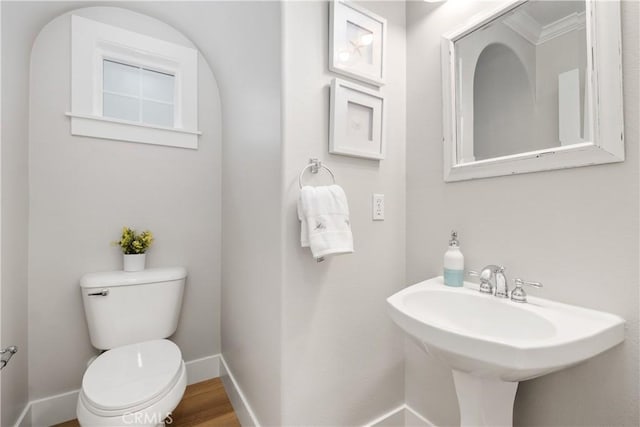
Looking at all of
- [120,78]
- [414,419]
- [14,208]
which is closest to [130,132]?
[120,78]

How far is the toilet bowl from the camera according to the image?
3.17ft

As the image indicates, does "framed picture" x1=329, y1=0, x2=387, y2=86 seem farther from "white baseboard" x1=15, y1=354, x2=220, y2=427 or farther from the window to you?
"white baseboard" x1=15, y1=354, x2=220, y2=427

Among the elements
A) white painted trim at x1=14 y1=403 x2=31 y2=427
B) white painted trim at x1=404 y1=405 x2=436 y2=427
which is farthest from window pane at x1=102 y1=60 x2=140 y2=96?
white painted trim at x1=404 y1=405 x2=436 y2=427

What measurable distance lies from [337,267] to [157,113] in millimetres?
1483

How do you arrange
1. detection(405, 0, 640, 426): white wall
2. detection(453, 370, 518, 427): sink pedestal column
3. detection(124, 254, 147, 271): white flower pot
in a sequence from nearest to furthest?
1. detection(405, 0, 640, 426): white wall
2. detection(453, 370, 518, 427): sink pedestal column
3. detection(124, 254, 147, 271): white flower pot

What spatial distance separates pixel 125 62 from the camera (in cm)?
159

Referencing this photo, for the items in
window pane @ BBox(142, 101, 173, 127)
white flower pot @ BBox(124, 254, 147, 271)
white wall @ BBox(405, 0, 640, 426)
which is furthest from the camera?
window pane @ BBox(142, 101, 173, 127)

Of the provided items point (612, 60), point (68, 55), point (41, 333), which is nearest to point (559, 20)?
point (612, 60)

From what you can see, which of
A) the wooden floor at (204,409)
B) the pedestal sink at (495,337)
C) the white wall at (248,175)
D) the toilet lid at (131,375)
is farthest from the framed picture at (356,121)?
the wooden floor at (204,409)

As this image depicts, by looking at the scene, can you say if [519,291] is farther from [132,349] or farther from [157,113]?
[157,113]

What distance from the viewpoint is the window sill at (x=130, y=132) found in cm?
143

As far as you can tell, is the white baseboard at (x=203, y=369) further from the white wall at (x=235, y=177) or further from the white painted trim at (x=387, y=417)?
the white painted trim at (x=387, y=417)

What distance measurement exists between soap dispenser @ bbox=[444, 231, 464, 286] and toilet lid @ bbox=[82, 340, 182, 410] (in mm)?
1194

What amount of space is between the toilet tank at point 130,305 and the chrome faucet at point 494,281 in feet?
4.93
